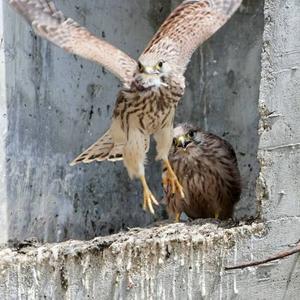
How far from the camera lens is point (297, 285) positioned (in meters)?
5.49

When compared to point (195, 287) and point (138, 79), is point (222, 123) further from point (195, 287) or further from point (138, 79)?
point (195, 287)

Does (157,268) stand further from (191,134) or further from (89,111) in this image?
(89,111)

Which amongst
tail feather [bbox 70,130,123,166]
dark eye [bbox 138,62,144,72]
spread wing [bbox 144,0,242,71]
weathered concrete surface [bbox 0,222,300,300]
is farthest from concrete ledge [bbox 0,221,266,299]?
spread wing [bbox 144,0,242,71]

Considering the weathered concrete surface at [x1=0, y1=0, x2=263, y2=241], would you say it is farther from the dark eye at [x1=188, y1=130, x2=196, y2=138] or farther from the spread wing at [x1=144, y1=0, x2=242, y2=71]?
the spread wing at [x1=144, y1=0, x2=242, y2=71]

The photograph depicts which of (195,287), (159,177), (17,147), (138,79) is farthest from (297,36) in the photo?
(159,177)

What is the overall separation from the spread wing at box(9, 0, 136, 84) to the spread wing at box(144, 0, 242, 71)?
17 centimetres

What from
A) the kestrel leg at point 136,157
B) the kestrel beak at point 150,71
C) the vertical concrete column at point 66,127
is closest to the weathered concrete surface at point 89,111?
the vertical concrete column at point 66,127

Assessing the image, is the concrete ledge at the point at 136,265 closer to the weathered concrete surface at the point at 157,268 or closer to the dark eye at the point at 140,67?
the weathered concrete surface at the point at 157,268

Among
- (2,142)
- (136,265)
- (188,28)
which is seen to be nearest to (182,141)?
(188,28)

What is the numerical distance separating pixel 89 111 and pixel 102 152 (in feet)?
1.59

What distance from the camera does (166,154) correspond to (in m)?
6.43

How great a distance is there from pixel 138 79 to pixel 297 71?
2.66 feet

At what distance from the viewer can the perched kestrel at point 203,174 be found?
6773 millimetres

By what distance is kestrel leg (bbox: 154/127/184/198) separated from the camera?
6.32 metres
